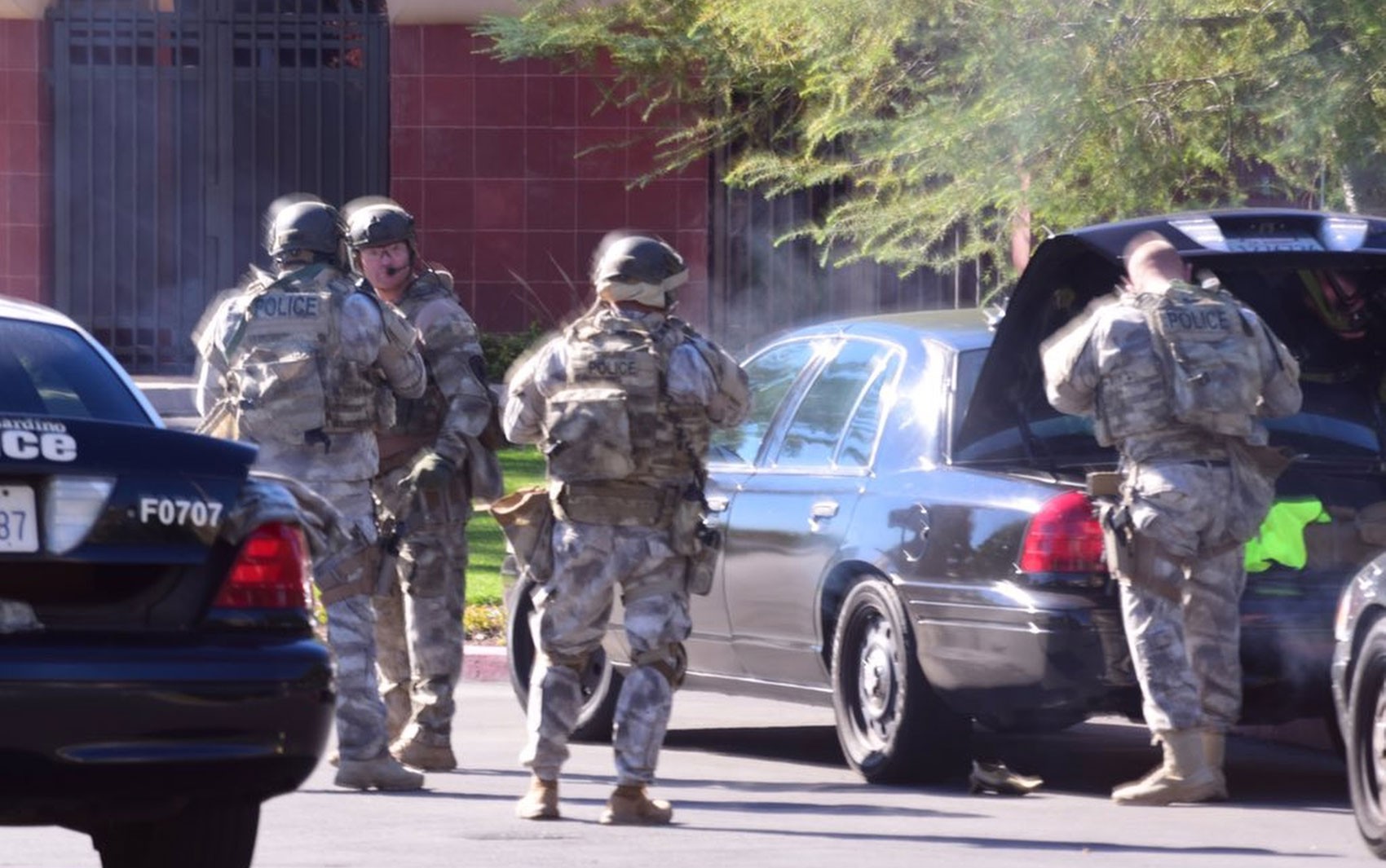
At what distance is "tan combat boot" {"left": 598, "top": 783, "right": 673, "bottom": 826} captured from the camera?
7.30 m

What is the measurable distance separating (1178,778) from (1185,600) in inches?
21.3

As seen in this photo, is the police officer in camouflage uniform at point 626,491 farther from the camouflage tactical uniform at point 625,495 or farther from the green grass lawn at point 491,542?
the green grass lawn at point 491,542

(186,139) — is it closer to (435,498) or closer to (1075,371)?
(435,498)

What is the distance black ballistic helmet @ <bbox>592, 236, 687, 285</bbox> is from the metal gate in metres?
14.0

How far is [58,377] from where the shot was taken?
5895 millimetres

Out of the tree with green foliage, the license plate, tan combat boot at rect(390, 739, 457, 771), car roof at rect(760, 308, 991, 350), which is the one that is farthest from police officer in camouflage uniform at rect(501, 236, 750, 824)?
the tree with green foliage

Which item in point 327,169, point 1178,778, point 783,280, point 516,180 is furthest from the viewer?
point 327,169

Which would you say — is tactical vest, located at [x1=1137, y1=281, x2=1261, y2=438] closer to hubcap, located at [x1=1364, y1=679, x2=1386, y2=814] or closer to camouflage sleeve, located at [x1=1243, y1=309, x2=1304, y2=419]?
camouflage sleeve, located at [x1=1243, y1=309, x2=1304, y2=419]

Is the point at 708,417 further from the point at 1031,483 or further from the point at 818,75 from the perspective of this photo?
the point at 818,75

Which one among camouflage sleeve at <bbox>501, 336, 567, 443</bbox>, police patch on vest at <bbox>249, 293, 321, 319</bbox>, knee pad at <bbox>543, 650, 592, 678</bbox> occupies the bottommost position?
knee pad at <bbox>543, 650, 592, 678</bbox>

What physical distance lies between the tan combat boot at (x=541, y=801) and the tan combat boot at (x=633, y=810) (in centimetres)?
17

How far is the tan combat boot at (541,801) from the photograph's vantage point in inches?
291

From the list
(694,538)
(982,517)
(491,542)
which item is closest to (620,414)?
(694,538)

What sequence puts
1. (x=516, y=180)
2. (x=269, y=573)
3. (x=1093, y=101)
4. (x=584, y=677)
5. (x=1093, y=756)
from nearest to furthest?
1. (x=269, y=573)
2. (x=1093, y=756)
3. (x=584, y=677)
4. (x=1093, y=101)
5. (x=516, y=180)
